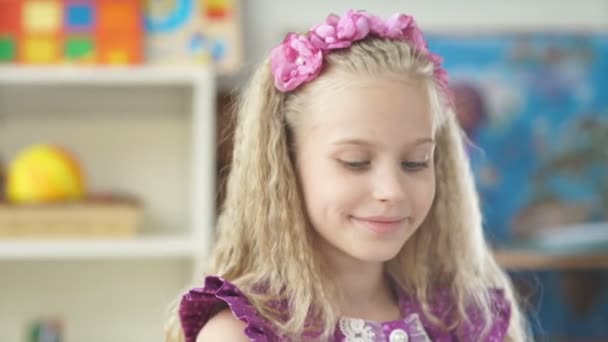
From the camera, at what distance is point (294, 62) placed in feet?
2.99

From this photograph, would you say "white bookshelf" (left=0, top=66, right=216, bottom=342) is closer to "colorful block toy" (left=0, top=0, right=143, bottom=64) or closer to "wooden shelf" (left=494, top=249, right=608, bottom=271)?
"colorful block toy" (left=0, top=0, right=143, bottom=64)

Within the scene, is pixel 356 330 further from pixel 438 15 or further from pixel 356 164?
pixel 438 15

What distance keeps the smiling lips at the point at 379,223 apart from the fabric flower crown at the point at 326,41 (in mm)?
157

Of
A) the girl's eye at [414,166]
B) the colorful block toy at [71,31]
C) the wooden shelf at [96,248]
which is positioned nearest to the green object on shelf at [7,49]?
the colorful block toy at [71,31]

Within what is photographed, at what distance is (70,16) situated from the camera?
1966 mm

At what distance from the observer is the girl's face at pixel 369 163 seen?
84 cm

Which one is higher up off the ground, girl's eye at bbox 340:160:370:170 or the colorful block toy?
the colorful block toy

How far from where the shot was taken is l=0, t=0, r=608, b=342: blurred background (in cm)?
195

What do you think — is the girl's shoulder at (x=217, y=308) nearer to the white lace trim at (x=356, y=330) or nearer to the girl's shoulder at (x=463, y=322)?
the white lace trim at (x=356, y=330)

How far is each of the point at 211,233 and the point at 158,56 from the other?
0.44 metres

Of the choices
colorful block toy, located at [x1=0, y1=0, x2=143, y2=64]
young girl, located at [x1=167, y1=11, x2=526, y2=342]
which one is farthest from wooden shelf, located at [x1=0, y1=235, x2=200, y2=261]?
young girl, located at [x1=167, y1=11, x2=526, y2=342]

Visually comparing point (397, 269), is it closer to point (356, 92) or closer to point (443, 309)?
point (443, 309)

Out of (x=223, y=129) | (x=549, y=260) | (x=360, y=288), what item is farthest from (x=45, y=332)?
(x=360, y=288)

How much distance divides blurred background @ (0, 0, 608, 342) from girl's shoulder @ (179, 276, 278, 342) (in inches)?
40.1
